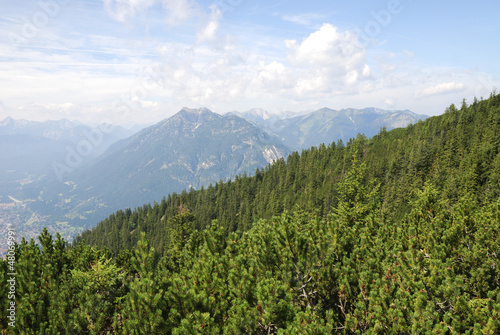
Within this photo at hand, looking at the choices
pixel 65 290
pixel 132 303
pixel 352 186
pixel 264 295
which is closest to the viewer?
pixel 264 295

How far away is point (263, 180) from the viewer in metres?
184

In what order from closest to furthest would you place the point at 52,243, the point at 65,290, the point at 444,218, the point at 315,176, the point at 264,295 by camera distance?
the point at 264,295
the point at 65,290
the point at 444,218
the point at 52,243
the point at 315,176

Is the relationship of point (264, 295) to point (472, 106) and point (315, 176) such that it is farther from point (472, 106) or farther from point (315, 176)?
point (472, 106)

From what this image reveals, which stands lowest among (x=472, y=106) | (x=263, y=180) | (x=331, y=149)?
(x=263, y=180)

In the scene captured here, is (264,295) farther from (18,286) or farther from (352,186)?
(352,186)

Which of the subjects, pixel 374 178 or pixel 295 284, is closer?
pixel 295 284

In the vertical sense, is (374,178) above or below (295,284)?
below

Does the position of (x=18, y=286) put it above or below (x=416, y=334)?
above

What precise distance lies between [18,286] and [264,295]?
42.7 ft

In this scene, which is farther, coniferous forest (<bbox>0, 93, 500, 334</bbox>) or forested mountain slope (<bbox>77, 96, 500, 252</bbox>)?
forested mountain slope (<bbox>77, 96, 500, 252</bbox>)

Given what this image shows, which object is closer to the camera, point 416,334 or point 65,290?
point 416,334

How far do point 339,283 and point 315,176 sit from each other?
139 m

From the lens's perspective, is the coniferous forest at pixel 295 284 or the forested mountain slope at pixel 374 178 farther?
the forested mountain slope at pixel 374 178

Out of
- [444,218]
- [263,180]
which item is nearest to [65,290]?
[444,218]
